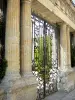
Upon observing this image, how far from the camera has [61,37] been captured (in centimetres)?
1113

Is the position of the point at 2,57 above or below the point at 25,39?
below

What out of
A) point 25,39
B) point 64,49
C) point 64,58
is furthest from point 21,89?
point 64,49

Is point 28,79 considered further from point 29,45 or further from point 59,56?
point 59,56

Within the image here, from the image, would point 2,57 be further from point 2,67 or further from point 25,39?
point 25,39

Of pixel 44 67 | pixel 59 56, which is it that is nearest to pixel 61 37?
pixel 59 56

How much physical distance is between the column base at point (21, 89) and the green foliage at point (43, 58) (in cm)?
169

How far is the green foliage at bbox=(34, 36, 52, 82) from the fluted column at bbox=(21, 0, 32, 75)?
1.57 meters

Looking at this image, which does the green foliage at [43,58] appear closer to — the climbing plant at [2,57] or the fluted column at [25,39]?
the fluted column at [25,39]

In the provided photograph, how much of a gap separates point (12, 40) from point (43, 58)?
3.27 metres

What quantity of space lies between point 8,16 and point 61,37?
5.31 metres

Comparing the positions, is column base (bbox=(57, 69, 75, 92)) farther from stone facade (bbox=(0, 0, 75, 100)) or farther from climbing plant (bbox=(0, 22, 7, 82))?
climbing plant (bbox=(0, 22, 7, 82))

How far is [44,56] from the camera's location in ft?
30.7

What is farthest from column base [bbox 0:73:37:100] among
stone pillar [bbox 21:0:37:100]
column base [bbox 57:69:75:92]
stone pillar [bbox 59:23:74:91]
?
stone pillar [bbox 59:23:74:91]

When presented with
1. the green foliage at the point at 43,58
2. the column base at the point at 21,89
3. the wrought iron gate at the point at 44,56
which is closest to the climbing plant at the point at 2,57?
the column base at the point at 21,89
